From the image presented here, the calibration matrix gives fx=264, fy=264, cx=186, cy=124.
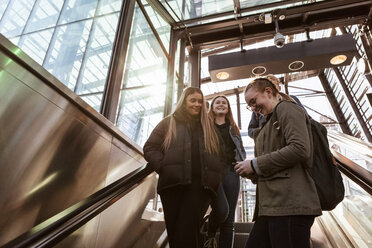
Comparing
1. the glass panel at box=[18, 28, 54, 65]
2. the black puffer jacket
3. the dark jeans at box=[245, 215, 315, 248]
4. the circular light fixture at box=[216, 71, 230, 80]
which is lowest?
the dark jeans at box=[245, 215, 315, 248]

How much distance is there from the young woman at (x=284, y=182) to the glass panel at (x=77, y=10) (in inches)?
77.7

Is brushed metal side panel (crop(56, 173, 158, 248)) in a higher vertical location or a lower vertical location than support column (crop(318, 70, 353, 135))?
lower

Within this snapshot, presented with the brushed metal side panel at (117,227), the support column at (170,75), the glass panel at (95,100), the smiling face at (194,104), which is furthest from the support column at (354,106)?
the glass panel at (95,100)

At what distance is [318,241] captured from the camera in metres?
2.48

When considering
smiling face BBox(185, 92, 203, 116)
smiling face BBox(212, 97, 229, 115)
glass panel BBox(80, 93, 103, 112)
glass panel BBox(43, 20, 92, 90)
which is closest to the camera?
smiling face BBox(185, 92, 203, 116)

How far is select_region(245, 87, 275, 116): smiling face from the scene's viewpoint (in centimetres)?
147

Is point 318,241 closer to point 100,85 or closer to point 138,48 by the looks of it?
point 100,85

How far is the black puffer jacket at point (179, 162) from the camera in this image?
155 centimetres

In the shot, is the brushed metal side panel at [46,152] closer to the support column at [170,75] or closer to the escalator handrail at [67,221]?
the escalator handrail at [67,221]

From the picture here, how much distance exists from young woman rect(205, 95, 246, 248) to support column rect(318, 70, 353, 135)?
9721mm

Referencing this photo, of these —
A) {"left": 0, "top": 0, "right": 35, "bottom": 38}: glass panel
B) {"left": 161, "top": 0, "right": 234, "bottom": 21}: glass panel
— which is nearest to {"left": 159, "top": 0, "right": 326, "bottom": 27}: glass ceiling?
{"left": 161, "top": 0, "right": 234, "bottom": 21}: glass panel

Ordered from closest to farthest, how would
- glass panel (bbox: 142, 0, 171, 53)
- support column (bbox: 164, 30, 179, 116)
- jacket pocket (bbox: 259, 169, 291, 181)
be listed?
jacket pocket (bbox: 259, 169, 291, 181) → glass panel (bbox: 142, 0, 171, 53) → support column (bbox: 164, 30, 179, 116)

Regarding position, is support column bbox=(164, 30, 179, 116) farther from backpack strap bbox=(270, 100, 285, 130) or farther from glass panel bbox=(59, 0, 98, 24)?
backpack strap bbox=(270, 100, 285, 130)

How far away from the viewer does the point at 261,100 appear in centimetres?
148
